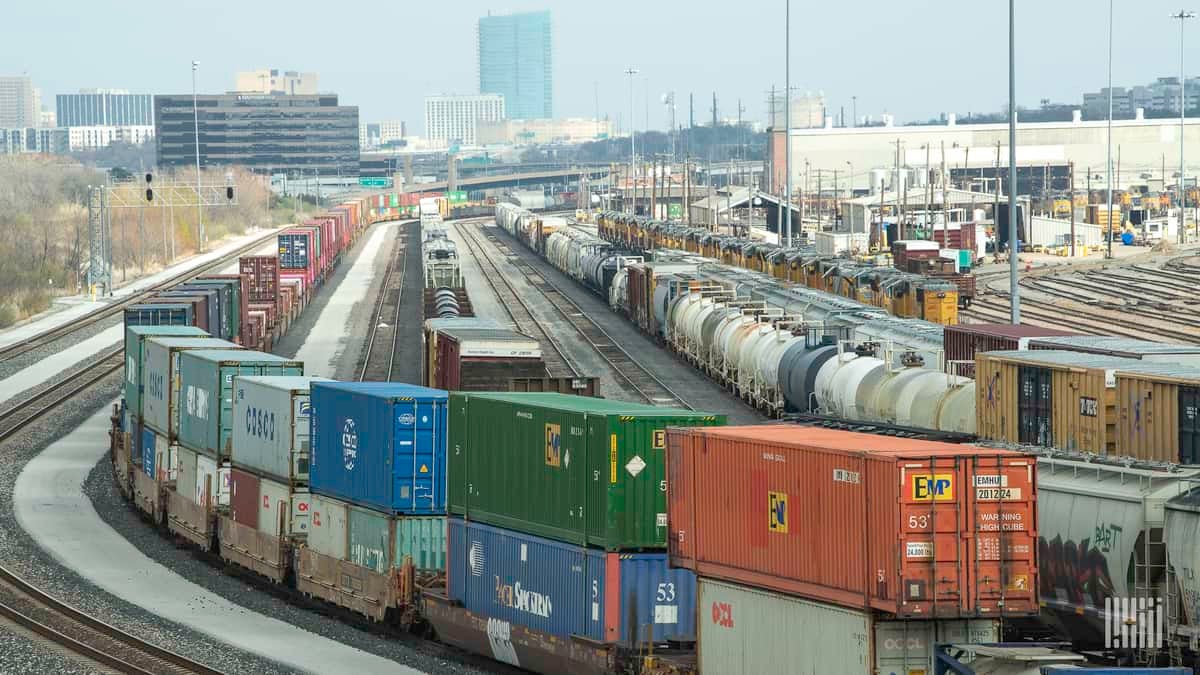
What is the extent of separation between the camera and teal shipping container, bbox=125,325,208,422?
1676 inches

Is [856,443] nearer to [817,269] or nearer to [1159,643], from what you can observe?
[1159,643]

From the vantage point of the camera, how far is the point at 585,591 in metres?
23.0

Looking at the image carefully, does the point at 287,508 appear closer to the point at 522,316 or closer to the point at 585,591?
the point at 585,591

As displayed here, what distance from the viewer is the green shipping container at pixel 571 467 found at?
2247 cm

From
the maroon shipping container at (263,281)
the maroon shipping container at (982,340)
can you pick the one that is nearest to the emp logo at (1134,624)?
the maroon shipping container at (982,340)

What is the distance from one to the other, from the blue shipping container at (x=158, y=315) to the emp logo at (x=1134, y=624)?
36463 millimetres

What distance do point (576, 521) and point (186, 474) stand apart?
16472 millimetres

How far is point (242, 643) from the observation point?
27188mm

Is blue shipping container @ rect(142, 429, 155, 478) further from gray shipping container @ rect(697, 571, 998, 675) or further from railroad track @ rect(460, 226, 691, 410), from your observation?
gray shipping container @ rect(697, 571, 998, 675)

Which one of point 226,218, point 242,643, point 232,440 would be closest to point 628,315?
point 232,440

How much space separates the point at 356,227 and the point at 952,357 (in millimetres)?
136333

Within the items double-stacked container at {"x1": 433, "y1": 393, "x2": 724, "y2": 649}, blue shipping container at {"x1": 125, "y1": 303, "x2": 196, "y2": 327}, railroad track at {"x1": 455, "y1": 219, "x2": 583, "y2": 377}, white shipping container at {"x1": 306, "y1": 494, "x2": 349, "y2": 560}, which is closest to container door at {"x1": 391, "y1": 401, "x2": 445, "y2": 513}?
double-stacked container at {"x1": 433, "y1": 393, "x2": 724, "y2": 649}

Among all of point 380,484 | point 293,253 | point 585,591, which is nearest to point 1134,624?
point 585,591

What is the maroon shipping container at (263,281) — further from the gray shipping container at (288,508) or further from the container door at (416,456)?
the container door at (416,456)
